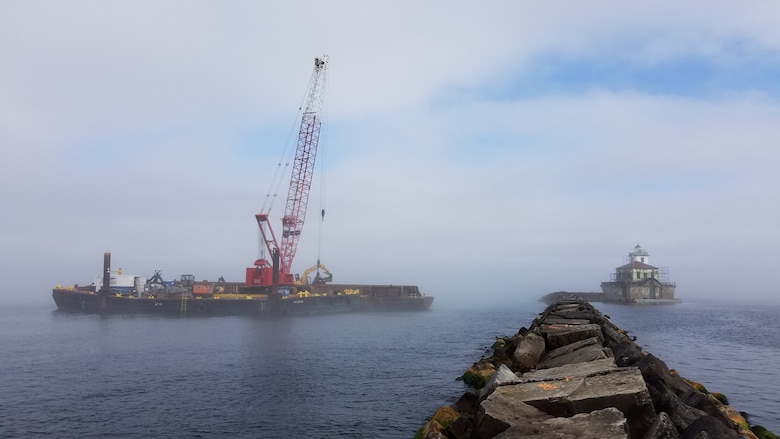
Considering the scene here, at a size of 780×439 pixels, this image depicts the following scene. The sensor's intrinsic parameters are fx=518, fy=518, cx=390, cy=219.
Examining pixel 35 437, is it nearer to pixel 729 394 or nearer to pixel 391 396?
pixel 391 396

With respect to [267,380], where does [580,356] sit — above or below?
above

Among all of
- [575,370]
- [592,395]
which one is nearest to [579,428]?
[592,395]

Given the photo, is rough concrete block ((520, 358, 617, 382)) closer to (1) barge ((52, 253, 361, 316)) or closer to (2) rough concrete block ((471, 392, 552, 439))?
(2) rough concrete block ((471, 392, 552, 439))

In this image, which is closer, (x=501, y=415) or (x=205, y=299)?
(x=501, y=415)

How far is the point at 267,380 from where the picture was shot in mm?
29641

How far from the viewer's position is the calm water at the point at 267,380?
20375 millimetres

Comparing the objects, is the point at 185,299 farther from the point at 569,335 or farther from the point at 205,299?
the point at 569,335

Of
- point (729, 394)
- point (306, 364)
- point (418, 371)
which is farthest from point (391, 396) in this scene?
point (729, 394)

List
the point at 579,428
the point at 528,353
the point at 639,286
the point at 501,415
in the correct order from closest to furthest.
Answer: the point at 579,428
the point at 501,415
the point at 528,353
the point at 639,286

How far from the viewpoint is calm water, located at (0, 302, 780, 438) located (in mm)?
20375

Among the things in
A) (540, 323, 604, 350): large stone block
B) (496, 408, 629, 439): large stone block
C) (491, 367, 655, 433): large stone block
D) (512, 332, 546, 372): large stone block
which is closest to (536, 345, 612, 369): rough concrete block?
(512, 332, 546, 372): large stone block

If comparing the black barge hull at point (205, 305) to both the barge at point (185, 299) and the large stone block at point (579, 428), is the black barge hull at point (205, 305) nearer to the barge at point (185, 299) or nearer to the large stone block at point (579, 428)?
the barge at point (185, 299)

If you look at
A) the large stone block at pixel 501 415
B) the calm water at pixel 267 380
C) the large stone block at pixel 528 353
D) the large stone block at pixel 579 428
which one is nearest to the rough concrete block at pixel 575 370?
the large stone block at pixel 501 415

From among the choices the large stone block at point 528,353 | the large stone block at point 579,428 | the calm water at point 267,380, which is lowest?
the calm water at point 267,380
